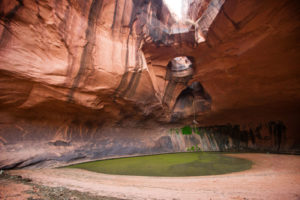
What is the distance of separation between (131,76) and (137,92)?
1.09m

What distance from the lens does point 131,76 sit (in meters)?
6.85

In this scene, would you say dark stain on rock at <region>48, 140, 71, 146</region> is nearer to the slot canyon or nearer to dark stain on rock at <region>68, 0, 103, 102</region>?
the slot canyon

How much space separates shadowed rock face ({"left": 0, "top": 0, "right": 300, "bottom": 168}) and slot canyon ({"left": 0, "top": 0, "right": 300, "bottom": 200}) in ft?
0.12

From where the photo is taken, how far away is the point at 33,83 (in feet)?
14.9

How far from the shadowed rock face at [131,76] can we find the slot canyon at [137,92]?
37 mm

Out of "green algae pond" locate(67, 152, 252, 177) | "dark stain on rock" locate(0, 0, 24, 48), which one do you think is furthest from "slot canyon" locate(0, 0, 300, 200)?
"green algae pond" locate(67, 152, 252, 177)

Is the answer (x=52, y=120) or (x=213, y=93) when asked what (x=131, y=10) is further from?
(x=213, y=93)

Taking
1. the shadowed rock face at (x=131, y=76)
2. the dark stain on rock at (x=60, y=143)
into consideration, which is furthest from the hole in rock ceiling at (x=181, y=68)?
the dark stain on rock at (x=60, y=143)

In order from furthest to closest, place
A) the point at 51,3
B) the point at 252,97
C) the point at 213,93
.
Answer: the point at 213,93, the point at 252,97, the point at 51,3

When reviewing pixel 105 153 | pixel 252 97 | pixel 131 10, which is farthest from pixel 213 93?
pixel 105 153

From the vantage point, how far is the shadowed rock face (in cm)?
441

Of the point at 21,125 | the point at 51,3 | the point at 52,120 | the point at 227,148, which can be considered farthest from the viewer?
the point at 227,148

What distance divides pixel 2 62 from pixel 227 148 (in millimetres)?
11859

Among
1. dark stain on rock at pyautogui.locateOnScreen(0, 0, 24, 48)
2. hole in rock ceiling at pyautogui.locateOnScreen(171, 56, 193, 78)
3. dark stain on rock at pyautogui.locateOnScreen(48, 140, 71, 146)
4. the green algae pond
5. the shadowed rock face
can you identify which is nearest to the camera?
dark stain on rock at pyautogui.locateOnScreen(0, 0, 24, 48)
